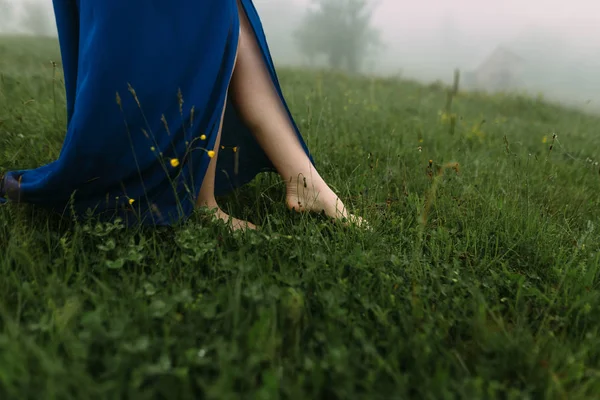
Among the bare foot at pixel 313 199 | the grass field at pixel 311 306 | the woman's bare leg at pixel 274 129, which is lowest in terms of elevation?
the grass field at pixel 311 306

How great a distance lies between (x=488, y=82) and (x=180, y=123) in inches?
1271

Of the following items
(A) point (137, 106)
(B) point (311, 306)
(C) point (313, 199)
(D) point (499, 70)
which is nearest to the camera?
(B) point (311, 306)

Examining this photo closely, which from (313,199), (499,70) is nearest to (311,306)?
(313,199)

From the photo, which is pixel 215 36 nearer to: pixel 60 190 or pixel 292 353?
pixel 60 190

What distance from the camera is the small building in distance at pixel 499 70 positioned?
29.2 meters

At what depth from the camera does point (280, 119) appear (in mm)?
1608

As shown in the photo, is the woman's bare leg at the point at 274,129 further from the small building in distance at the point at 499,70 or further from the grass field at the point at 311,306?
the small building in distance at the point at 499,70

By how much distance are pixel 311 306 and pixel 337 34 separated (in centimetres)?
3536

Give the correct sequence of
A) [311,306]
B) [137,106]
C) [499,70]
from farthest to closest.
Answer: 1. [499,70]
2. [137,106]
3. [311,306]

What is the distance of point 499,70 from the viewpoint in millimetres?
30266

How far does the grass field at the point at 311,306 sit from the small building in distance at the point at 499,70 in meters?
30.5

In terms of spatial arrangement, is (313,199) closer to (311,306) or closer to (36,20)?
(311,306)

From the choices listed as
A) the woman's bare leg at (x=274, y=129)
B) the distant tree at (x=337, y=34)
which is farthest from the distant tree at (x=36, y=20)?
the woman's bare leg at (x=274, y=129)

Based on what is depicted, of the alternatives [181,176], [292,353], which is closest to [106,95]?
[181,176]
